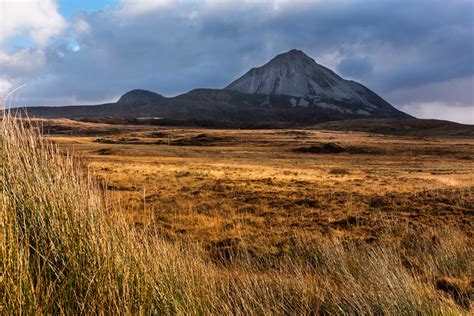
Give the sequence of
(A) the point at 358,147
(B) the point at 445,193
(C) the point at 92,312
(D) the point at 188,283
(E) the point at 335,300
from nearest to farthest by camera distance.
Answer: (C) the point at 92,312 → (D) the point at 188,283 → (E) the point at 335,300 → (B) the point at 445,193 → (A) the point at 358,147

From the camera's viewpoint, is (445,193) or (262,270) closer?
(262,270)

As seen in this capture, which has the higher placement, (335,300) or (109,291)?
(109,291)

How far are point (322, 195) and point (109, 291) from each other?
48.5 ft

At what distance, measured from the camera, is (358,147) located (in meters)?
66.2

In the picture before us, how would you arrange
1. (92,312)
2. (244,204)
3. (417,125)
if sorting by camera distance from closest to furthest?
(92,312)
(244,204)
(417,125)

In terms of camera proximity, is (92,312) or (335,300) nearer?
(92,312)

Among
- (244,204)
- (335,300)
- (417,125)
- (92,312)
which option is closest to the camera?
(92,312)

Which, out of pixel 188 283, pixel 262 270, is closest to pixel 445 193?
pixel 262 270

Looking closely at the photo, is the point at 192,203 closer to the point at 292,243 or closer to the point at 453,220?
the point at 292,243

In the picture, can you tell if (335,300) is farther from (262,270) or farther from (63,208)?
(63,208)

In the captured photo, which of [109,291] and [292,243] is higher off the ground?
[109,291]

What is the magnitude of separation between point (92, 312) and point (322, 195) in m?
15.0

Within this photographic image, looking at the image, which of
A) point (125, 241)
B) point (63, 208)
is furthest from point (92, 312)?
point (63, 208)

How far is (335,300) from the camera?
5.34m
